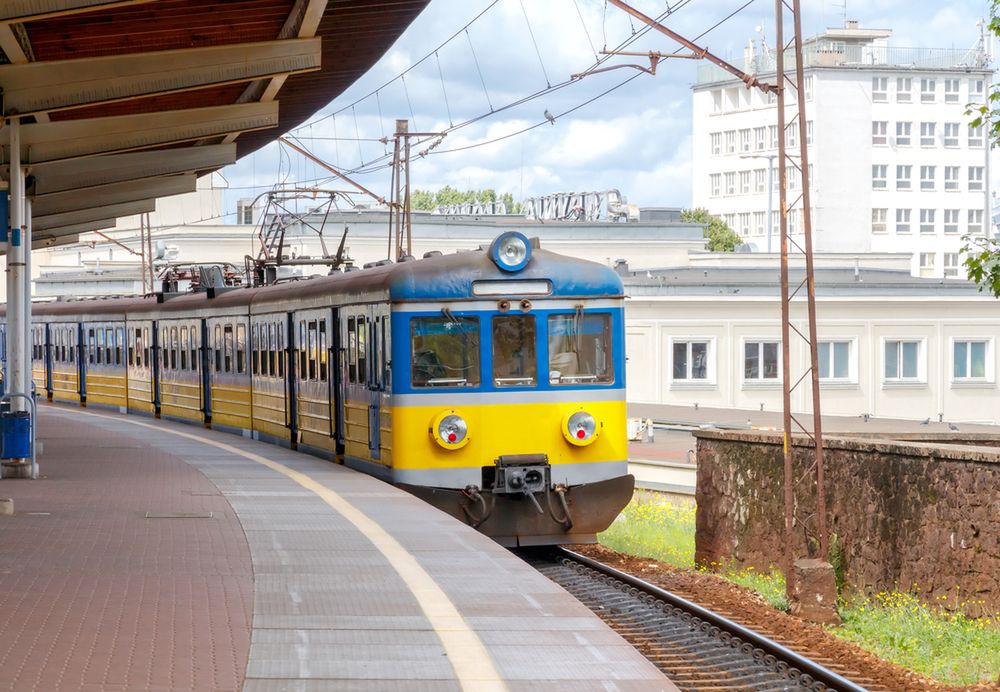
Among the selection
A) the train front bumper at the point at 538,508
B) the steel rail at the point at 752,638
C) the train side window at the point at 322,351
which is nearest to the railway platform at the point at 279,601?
the train front bumper at the point at 538,508

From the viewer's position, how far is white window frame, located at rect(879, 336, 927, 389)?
49781 millimetres

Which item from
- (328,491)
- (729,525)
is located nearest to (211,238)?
(729,525)

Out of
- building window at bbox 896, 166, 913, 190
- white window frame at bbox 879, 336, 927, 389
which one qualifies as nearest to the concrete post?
white window frame at bbox 879, 336, 927, 389

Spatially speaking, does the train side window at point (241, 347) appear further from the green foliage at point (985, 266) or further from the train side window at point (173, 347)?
the green foliage at point (985, 266)

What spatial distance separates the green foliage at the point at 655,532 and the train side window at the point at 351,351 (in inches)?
212

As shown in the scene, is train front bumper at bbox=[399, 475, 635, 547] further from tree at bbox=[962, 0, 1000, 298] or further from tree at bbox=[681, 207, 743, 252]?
tree at bbox=[681, 207, 743, 252]

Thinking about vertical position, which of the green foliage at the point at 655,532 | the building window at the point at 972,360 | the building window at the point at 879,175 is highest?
the building window at the point at 879,175

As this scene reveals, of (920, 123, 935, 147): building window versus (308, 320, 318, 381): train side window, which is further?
(920, 123, 935, 147): building window

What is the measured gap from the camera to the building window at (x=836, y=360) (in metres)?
49.4

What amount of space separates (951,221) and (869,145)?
10459 millimetres

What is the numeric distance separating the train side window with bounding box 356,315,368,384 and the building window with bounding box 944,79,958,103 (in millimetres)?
95441

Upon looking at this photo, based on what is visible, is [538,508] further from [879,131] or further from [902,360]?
[879,131]

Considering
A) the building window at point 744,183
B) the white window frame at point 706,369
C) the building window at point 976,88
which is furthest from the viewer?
the building window at point 744,183

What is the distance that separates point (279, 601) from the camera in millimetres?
9828
